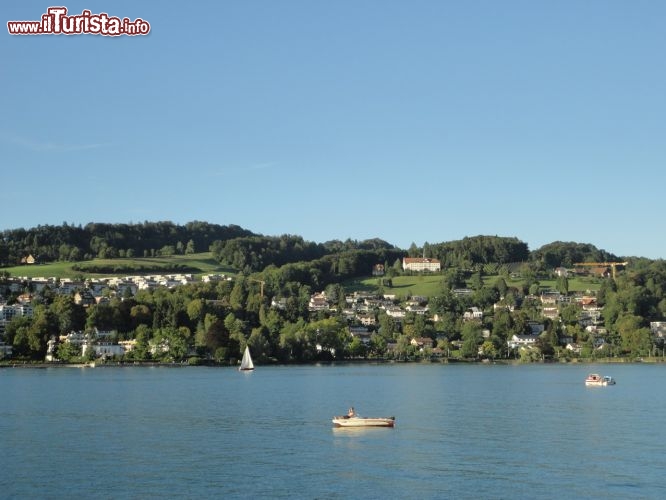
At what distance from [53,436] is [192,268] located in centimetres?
14062

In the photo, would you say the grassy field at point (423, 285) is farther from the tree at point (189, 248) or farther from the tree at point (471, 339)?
the tree at point (189, 248)

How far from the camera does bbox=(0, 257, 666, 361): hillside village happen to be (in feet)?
380

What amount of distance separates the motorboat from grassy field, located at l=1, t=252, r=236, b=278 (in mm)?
123563

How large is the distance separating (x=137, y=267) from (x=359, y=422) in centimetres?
13637

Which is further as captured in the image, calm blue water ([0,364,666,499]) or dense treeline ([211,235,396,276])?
dense treeline ([211,235,396,276])

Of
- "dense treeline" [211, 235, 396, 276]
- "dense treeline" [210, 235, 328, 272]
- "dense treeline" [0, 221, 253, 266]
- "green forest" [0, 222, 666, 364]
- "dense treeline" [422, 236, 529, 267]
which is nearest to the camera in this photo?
"green forest" [0, 222, 666, 364]

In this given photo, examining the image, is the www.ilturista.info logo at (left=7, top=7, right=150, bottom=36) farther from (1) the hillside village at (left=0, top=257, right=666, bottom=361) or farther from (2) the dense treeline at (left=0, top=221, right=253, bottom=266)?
(2) the dense treeline at (left=0, top=221, right=253, bottom=266)


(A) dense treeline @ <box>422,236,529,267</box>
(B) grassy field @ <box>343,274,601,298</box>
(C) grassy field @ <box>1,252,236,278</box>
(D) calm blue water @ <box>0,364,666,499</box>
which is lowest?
(D) calm blue water @ <box>0,364,666,499</box>

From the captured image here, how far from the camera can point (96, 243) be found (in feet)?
600

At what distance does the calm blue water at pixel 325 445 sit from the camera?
2770 centimetres

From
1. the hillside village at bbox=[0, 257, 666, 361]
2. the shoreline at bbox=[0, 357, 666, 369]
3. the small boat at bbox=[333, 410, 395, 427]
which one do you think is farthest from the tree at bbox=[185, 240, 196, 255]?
the small boat at bbox=[333, 410, 395, 427]

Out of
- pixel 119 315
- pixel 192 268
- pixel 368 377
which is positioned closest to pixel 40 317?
pixel 119 315

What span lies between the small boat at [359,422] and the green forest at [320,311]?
7159 centimetres

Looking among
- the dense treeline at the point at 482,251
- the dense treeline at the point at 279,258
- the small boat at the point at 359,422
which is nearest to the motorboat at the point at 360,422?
the small boat at the point at 359,422
